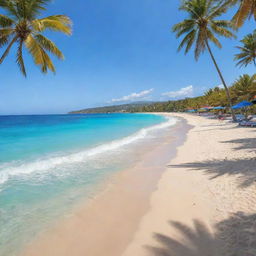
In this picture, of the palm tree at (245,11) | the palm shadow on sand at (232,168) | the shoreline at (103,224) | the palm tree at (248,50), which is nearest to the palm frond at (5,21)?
the shoreline at (103,224)

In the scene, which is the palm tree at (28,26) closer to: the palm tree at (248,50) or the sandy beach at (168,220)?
the sandy beach at (168,220)

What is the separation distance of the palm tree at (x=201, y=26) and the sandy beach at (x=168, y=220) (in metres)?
15.3

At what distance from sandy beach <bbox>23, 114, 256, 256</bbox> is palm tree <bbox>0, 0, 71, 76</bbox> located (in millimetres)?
6439

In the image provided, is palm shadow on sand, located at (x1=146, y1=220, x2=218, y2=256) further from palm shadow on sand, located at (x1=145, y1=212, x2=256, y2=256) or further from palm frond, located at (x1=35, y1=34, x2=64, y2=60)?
palm frond, located at (x1=35, y1=34, x2=64, y2=60)

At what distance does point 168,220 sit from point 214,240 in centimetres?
85

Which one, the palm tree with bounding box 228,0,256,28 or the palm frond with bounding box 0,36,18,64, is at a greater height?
the palm tree with bounding box 228,0,256,28

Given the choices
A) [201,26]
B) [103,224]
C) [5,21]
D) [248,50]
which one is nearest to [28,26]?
[5,21]

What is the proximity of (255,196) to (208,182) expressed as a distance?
1.14m

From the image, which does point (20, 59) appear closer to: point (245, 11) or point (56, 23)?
point (56, 23)

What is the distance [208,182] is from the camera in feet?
14.9

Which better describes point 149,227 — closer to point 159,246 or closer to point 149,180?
point 159,246

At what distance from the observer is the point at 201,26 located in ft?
53.6

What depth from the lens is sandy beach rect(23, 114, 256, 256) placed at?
99.3 inches

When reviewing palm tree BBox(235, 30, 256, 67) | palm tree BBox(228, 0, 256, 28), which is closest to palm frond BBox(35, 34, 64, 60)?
palm tree BBox(228, 0, 256, 28)
